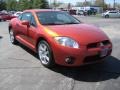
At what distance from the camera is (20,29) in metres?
8.73

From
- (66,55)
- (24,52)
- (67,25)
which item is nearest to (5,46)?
(24,52)

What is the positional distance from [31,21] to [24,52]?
4.16ft

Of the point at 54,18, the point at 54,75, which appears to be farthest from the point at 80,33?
the point at 54,18

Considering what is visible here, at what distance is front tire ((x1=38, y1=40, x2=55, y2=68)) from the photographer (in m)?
6.65

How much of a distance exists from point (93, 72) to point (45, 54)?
128 centimetres

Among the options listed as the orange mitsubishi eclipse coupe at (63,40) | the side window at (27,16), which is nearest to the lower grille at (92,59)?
the orange mitsubishi eclipse coupe at (63,40)

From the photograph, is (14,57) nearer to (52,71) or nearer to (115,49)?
(52,71)

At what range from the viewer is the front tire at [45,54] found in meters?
6.65

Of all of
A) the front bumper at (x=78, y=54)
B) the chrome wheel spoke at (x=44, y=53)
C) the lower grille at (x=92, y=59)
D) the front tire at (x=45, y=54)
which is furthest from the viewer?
the chrome wheel spoke at (x=44, y=53)

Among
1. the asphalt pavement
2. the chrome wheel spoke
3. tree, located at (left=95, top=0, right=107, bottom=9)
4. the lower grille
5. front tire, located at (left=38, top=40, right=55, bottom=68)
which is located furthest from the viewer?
tree, located at (left=95, top=0, right=107, bottom=9)

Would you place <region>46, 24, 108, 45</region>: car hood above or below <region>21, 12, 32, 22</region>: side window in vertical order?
below

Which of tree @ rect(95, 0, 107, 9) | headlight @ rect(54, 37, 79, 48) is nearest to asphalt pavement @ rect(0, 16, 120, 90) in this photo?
headlight @ rect(54, 37, 79, 48)

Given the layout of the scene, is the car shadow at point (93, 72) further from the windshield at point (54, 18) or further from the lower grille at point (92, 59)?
the windshield at point (54, 18)

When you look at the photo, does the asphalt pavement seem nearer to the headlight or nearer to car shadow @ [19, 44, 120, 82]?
car shadow @ [19, 44, 120, 82]
